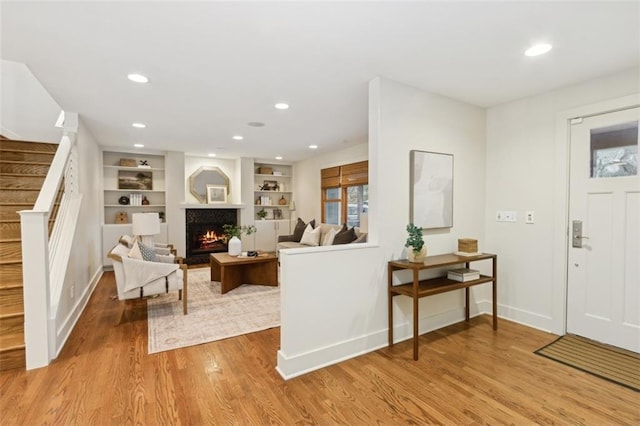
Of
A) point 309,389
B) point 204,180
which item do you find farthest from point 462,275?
point 204,180

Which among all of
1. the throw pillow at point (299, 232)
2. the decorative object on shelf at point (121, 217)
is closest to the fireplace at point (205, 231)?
the decorative object on shelf at point (121, 217)

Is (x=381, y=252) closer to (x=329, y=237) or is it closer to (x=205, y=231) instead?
(x=329, y=237)

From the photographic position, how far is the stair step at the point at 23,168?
3.80 m

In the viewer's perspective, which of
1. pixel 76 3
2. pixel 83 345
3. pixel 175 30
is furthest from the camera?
pixel 83 345

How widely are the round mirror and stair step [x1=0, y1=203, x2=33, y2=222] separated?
3.64m

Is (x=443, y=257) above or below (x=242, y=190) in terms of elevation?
below

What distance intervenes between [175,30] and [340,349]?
103 inches

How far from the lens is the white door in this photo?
8.56 ft

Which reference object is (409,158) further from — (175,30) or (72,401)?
(72,401)

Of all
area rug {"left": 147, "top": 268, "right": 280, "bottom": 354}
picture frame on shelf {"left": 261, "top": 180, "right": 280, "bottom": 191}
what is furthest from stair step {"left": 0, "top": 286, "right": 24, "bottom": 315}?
picture frame on shelf {"left": 261, "top": 180, "right": 280, "bottom": 191}

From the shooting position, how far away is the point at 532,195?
3.22 metres

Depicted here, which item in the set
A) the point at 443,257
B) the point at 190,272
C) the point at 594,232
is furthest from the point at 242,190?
the point at 594,232

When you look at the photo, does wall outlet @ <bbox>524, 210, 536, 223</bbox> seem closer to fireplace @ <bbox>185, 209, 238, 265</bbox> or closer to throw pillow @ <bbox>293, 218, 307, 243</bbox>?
throw pillow @ <bbox>293, 218, 307, 243</bbox>

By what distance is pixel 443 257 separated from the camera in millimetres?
3047
